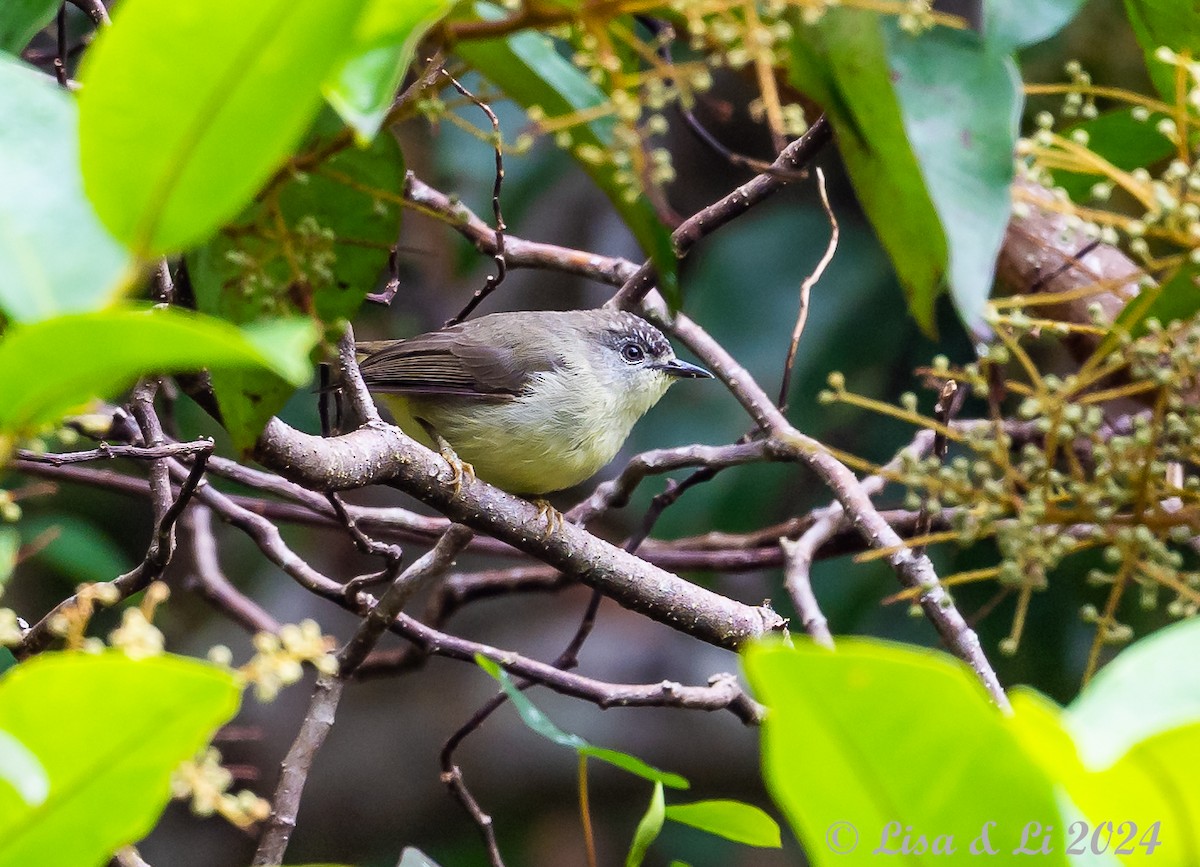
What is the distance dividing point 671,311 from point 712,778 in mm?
4757

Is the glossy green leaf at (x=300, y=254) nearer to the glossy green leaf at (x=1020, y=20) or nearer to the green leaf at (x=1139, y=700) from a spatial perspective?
the glossy green leaf at (x=1020, y=20)

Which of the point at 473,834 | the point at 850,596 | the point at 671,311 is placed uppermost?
the point at 671,311

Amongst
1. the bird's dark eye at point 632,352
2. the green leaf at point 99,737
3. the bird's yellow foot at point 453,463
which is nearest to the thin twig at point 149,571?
the bird's yellow foot at point 453,463

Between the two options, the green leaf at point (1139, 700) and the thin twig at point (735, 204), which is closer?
the green leaf at point (1139, 700)

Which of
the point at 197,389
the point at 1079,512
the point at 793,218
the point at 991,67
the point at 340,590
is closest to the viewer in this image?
the point at 991,67

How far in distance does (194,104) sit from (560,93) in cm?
48

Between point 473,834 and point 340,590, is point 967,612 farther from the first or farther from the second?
point 473,834

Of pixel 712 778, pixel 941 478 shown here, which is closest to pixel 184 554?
pixel 712 778

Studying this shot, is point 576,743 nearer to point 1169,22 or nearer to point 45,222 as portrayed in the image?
point 45,222

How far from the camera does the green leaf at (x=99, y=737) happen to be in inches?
30.4

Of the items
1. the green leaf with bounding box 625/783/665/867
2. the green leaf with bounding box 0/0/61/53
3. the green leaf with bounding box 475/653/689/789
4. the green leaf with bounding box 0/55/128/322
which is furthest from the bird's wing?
the green leaf with bounding box 0/55/128/322

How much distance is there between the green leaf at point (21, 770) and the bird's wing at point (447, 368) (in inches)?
120

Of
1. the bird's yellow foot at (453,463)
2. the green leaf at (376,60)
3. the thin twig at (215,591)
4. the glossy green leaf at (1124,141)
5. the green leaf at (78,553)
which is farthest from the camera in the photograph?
the green leaf at (78,553)

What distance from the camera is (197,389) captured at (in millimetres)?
1778
